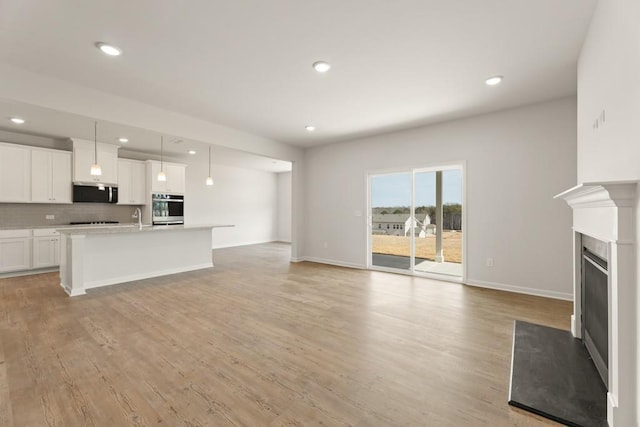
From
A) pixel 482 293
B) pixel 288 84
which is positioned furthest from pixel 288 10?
pixel 482 293

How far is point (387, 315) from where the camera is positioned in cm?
326

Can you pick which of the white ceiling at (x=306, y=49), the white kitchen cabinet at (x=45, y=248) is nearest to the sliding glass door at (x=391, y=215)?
the white ceiling at (x=306, y=49)

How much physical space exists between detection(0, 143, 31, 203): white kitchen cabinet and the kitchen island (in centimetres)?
154

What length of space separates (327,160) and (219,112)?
2.80 meters

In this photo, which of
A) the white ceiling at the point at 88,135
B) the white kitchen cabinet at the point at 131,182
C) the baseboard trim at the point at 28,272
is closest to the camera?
the white ceiling at the point at 88,135

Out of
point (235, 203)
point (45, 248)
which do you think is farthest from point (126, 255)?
point (235, 203)

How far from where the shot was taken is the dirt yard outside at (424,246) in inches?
213

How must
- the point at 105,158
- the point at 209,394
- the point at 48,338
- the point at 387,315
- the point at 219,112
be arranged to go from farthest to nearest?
the point at 105,158
the point at 219,112
the point at 387,315
the point at 48,338
the point at 209,394

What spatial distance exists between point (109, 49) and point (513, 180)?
540cm

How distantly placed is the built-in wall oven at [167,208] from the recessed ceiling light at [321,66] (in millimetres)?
5927

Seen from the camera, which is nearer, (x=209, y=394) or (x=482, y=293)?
(x=209, y=394)

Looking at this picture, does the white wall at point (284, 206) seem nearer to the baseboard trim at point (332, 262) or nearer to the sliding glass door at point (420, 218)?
the baseboard trim at point (332, 262)

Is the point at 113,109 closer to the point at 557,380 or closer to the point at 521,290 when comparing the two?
the point at 557,380

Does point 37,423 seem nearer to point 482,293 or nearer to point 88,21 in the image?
point 88,21
